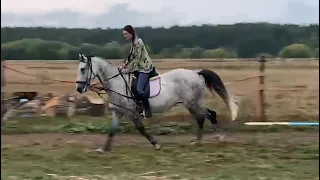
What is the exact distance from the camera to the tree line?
10789mm

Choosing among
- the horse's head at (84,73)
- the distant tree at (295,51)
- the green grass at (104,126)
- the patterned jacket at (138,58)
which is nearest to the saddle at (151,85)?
the patterned jacket at (138,58)

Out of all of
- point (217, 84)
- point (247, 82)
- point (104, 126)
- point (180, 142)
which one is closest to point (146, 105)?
point (180, 142)

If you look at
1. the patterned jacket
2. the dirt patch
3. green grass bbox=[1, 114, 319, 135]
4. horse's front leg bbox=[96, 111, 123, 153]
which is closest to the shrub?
green grass bbox=[1, 114, 319, 135]

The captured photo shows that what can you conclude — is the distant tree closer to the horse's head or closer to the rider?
the rider

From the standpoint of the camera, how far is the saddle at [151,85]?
26.0ft

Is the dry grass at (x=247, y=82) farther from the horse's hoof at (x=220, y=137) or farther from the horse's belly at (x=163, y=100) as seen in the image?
the horse's belly at (x=163, y=100)

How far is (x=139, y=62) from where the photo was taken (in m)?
7.75

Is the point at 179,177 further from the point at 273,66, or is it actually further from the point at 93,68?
the point at 273,66

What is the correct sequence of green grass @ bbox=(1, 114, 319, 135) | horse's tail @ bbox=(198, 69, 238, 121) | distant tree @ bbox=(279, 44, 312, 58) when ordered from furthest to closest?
distant tree @ bbox=(279, 44, 312, 58)
green grass @ bbox=(1, 114, 319, 135)
horse's tail @ bbox=(198, 69, 238, 121)

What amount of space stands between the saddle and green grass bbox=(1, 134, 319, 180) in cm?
81

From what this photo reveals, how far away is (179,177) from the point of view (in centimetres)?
577

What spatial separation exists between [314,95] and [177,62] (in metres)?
Answer: 2.91

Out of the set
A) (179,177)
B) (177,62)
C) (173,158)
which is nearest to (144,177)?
(179,177)

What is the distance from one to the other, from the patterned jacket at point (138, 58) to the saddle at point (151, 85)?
12cm
